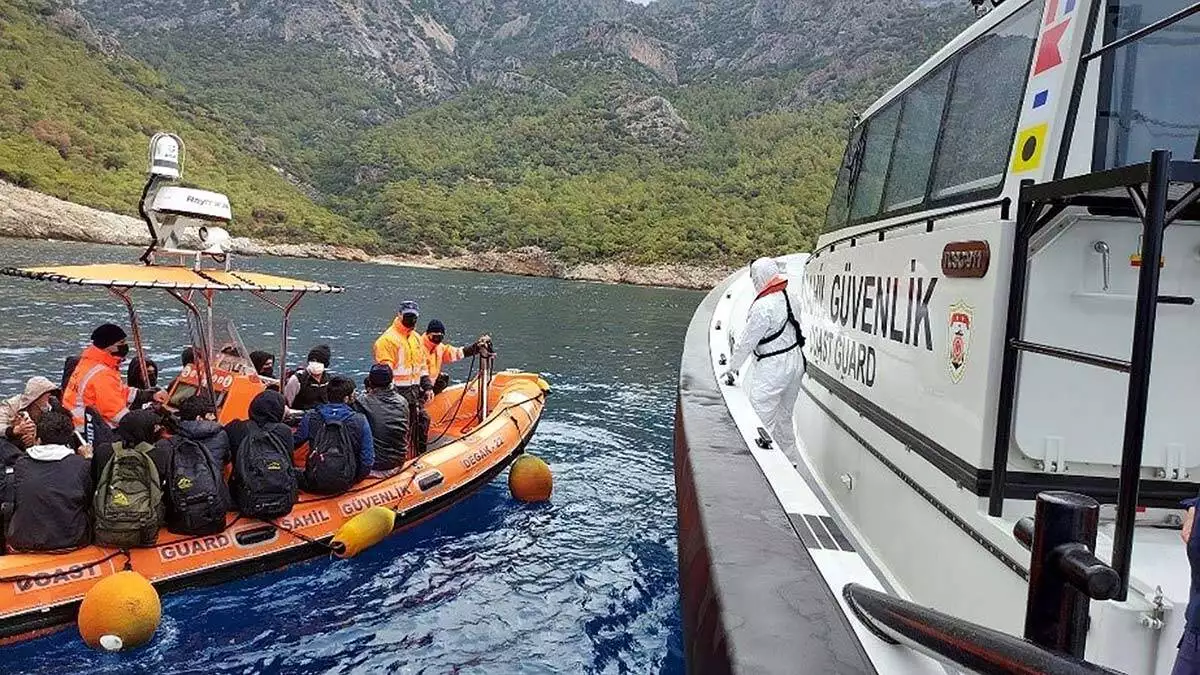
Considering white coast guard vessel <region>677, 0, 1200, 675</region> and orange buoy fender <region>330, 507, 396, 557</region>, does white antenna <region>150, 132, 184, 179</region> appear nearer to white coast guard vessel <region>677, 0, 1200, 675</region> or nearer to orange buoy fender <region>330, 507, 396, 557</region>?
orange buoy fender <region>330, 507, 396, 557</region>

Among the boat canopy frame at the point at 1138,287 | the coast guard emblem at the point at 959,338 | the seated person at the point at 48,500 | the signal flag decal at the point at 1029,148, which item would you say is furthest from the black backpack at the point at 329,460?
the signal flag decal at the point at 1029,148

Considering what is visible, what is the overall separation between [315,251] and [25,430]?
5461cm

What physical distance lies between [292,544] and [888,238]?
4628 mm

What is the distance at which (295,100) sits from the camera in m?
108

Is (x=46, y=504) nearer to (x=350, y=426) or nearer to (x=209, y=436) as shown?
(x=209, y=436)

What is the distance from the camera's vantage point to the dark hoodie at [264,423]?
6047 millimetres

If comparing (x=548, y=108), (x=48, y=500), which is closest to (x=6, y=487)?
(x=48, y=500)

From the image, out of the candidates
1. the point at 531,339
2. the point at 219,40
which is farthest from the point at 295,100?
the point at 531,339

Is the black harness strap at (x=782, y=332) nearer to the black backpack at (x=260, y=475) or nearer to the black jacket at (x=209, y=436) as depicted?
the black backpack at (x=260, y=475)

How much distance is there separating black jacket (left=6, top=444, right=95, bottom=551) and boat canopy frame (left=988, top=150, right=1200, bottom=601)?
513cm

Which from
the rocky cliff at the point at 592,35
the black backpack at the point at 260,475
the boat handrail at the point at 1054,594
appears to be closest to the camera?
the boat handrail at the point at 1054,594

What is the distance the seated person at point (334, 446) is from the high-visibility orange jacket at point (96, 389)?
1.38 m

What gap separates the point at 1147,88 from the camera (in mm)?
2758

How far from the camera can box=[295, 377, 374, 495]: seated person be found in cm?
644
